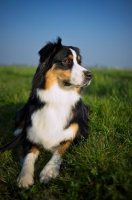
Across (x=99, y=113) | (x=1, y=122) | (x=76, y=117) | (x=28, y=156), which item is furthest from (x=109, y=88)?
(x=28, y=156)

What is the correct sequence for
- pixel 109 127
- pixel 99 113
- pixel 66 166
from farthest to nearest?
pixel 99 113 → pixel 109 127 → pixel 66 166

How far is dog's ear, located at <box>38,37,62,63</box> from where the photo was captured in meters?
3.28

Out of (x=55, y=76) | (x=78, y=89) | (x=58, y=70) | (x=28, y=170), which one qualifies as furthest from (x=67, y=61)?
(x=28, y=170)

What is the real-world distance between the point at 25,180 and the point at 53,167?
0.39 meters

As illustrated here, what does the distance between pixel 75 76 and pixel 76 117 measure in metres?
Result: 0.67

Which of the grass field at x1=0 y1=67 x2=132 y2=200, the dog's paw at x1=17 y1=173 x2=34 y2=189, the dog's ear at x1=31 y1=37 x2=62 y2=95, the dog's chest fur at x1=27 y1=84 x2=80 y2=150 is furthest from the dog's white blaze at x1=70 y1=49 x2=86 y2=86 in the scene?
the dog's paw at x1=17 y1=173 x2=34 y2=189

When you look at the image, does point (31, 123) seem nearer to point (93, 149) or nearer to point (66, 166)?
point (66, 166)

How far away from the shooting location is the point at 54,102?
10.8ft

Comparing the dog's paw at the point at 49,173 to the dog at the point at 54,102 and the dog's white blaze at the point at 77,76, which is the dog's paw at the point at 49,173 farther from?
the dog's white blaze at the point at 77,76

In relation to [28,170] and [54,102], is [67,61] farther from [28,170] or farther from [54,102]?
[28,170]

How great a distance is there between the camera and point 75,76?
3.19 meters

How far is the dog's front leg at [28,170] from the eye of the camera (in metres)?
2.61

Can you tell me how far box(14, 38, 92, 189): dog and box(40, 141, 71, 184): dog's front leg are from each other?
2cm

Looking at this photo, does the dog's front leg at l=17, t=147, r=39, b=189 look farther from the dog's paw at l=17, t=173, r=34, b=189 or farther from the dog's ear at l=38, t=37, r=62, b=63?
the dog's ear at l=38, t=37, r=62, b=63
